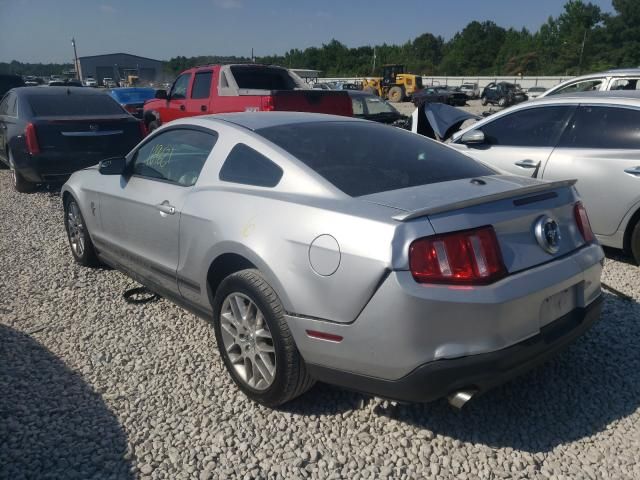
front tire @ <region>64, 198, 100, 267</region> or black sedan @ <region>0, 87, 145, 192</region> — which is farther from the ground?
black sedan @ <region>0, 87, 145, 192</region>

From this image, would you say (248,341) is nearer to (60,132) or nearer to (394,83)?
(60,132)

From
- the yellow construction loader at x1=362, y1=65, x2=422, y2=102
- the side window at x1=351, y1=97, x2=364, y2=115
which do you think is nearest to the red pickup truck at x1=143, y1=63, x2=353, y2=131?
the side window at x1=351, y1=97, x2=364, y2=115

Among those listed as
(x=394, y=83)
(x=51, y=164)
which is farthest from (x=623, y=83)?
(x=394, y=83)

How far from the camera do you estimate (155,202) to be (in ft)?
11.6

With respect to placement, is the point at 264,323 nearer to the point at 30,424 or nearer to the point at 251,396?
the point at 251,396

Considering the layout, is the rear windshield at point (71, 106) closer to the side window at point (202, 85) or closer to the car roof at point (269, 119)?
the side window at point (202, 85)

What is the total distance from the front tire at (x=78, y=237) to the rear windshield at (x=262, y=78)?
470 cm

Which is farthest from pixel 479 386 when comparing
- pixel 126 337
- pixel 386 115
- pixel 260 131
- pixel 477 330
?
pixel 386 115

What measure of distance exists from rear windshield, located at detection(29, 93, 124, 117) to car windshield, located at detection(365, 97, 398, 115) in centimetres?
782

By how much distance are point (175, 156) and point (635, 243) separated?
12.9 ft

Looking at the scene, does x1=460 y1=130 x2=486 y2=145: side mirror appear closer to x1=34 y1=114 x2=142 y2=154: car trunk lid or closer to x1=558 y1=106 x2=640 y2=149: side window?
x1=558 y1=106 x2=640 y2=149: side window

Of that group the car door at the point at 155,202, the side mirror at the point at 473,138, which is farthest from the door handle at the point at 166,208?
the side mirror at the point at 473,138

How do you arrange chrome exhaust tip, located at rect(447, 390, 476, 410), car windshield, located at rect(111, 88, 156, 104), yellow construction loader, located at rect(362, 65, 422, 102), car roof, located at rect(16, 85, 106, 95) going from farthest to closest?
1. yellow construction loader, located at rect(362, 65, 422, 102)
2. car windshield, located at rect(111, 88, 156, 104)
3. car roof, located at rect(16, 85, 106, 95)
4. chrome exhaust tip, located at rect(447, 390, 476, 410)

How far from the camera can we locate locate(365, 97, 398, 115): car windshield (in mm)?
14719
